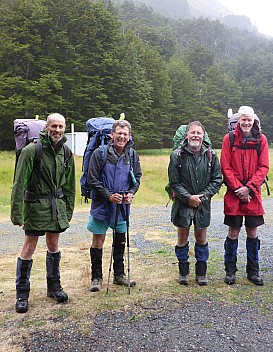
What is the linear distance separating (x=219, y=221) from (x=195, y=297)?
634 cm

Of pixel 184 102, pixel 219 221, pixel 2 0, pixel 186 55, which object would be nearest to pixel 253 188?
pixel 219 221

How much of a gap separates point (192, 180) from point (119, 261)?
61.1 inches

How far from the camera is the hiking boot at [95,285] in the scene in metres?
4.80

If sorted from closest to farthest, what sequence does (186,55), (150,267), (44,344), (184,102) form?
1. (44,344)
2. (150,267)
3. (184,102)
4. (186,55)

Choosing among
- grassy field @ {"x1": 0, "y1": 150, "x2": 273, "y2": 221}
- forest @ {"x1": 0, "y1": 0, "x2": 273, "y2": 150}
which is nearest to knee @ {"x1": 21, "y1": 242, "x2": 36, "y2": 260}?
grassy field @ {"x1": 0, "y1": 150, "x2": 273, "y2": 221}

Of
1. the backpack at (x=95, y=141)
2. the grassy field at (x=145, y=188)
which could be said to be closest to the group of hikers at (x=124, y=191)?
the backpack at (x=95, y=141)

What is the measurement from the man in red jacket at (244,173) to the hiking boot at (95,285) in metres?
1.80

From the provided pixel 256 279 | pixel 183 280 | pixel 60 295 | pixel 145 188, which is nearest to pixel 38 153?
pixel 60 295

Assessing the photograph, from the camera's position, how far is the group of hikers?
4.25m

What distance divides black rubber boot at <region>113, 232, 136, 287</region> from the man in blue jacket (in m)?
0.13

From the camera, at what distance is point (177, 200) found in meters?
5.02

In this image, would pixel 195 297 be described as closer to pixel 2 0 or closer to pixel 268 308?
pixel 268 308

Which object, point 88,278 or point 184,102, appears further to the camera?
point 184,102

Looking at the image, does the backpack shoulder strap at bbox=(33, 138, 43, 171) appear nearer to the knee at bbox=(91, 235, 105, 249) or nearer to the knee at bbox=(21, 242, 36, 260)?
the knee at bbox=(21, 242, 36, 260)
